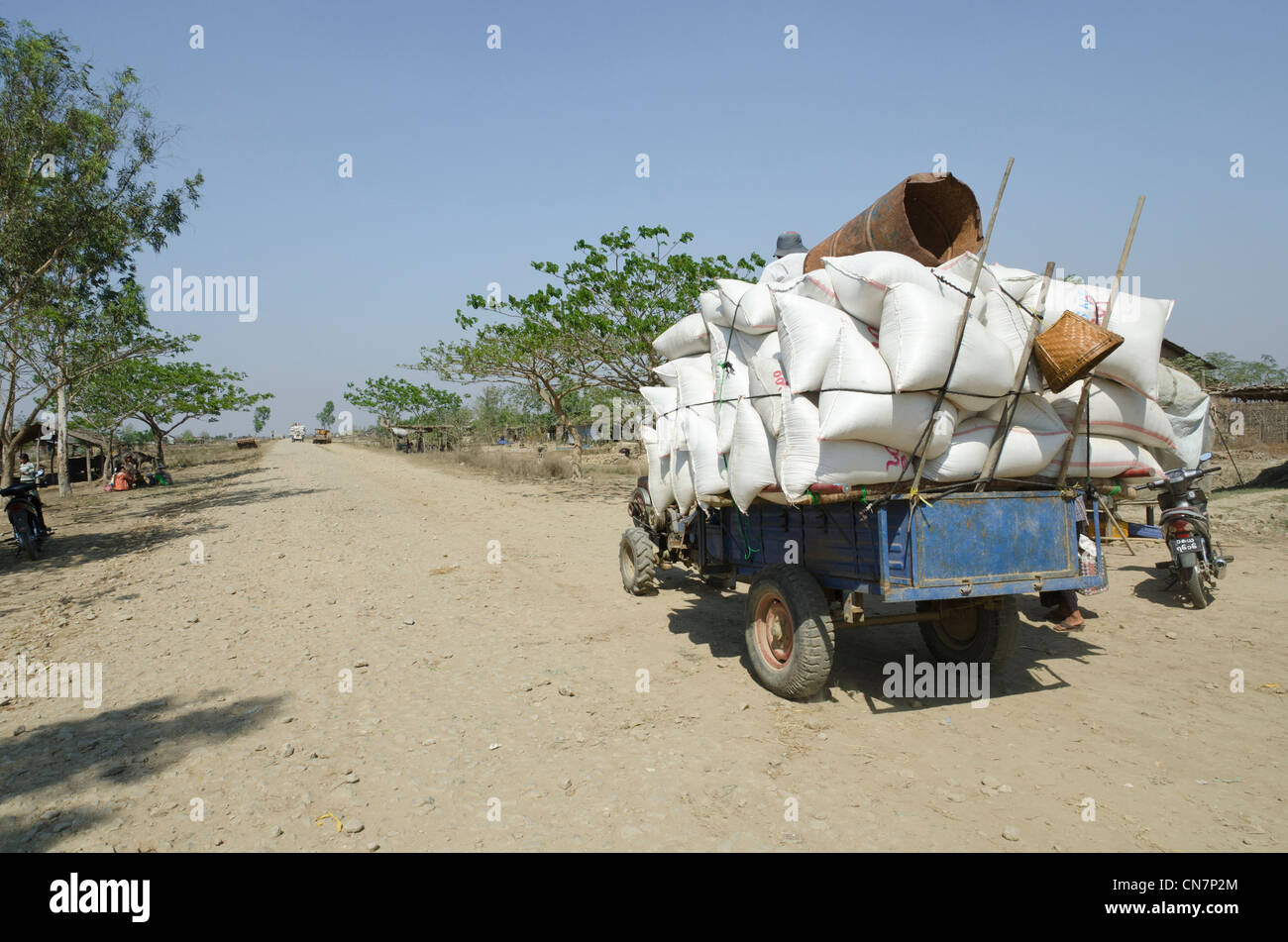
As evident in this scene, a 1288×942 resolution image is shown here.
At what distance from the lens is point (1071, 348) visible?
11.2ft

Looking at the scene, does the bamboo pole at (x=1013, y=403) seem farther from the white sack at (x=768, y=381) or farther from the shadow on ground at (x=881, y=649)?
the shadow on ground at (x=881, y=649)

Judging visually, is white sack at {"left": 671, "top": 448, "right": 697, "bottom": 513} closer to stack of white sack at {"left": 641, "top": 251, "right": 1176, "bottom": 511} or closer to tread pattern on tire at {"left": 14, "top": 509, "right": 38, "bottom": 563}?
stack of white sack at {"left": 641, "top": 251, "right": 1176, "bottom": 511}

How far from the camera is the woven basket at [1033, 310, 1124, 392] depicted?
3.34m

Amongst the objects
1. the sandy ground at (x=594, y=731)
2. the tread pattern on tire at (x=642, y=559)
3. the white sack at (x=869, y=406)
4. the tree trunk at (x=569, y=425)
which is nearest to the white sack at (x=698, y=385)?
the white sack at (x=869, y=406)

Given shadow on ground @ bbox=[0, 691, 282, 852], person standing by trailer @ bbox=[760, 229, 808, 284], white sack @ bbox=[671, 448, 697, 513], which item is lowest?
shadow on ground @ bbox=[0, 691, 282, 852]

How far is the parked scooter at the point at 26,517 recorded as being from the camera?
946cm

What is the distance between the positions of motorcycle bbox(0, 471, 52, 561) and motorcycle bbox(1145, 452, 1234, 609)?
44.3 feet

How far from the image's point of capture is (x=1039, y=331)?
12.3 feet

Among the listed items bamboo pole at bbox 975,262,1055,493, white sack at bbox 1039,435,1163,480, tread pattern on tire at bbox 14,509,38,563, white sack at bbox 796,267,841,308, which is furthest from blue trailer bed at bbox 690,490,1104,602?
tread pattern on tire at bbox 14,509,38,563

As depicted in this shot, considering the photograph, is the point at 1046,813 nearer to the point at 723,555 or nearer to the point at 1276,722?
the point at 1276,722

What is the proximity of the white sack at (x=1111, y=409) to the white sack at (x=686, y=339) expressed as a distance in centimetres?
230

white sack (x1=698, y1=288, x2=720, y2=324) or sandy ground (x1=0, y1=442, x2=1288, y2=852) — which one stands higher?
white sack (x1=698, y1=288, x2=720, y2=324)
